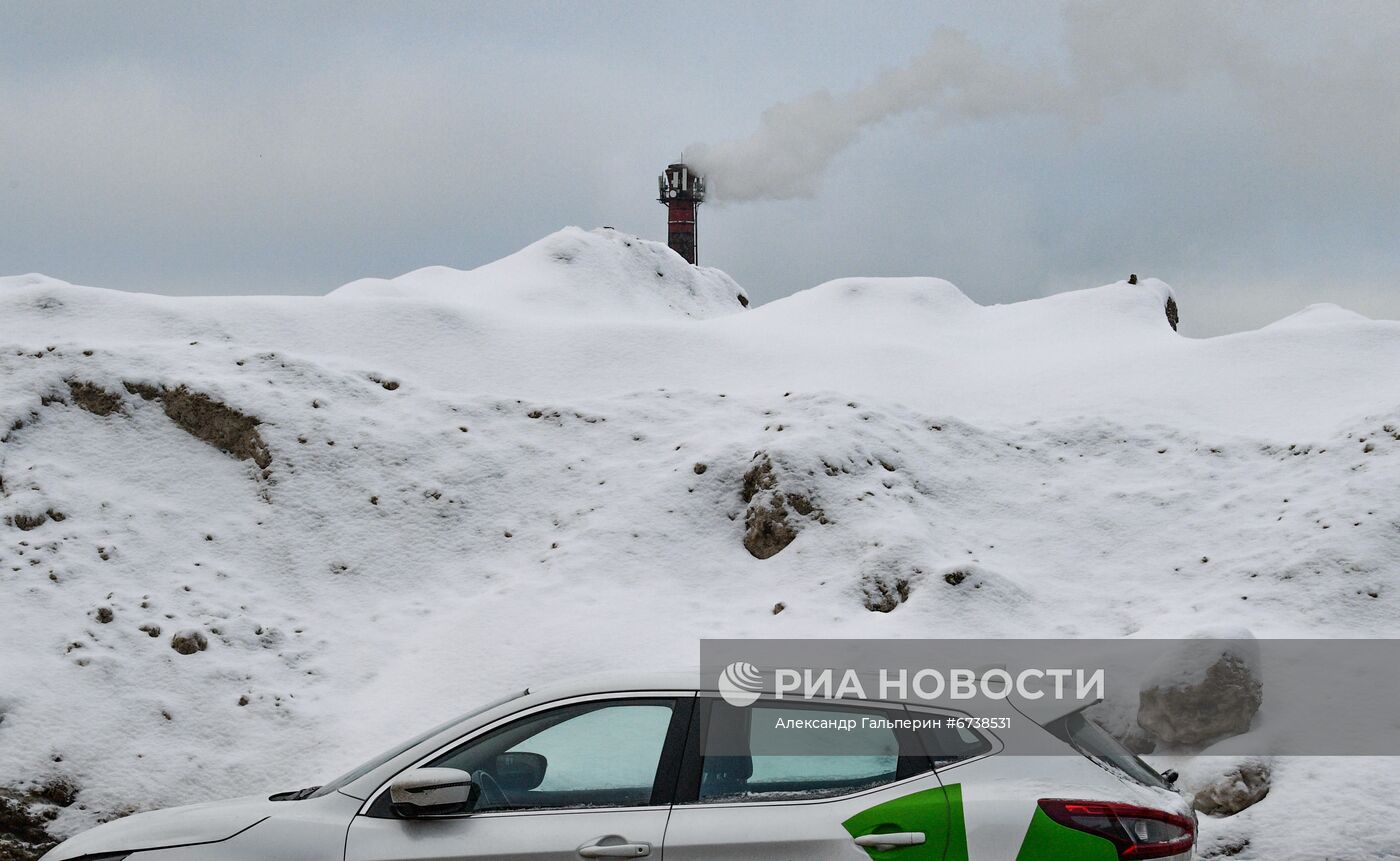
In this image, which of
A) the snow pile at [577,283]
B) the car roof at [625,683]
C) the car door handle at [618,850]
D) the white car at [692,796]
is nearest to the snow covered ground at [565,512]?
Answer: the white car at [692,796]

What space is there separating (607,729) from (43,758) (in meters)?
6.29

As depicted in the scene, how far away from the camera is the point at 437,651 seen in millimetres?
10414

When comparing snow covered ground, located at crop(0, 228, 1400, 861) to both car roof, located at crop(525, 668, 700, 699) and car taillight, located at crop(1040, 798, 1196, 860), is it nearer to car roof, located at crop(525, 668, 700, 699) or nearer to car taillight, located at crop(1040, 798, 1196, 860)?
car taillight, located at crop(1040, 798, 1196, 860)

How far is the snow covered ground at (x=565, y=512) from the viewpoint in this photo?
945 cm

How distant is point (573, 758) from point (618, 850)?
0.54m

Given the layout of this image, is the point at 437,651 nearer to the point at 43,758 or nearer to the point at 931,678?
the point at 43,758

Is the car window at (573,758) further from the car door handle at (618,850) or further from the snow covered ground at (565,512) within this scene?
the snow covered ground at (565,512)

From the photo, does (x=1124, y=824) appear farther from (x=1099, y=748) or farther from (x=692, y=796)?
(x=692, y=796)

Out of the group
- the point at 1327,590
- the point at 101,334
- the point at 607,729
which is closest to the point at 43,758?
the point at 607,729

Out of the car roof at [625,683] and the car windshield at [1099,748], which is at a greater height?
the car roof at [625,683]

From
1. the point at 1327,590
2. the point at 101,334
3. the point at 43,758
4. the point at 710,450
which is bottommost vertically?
the point at 43,758

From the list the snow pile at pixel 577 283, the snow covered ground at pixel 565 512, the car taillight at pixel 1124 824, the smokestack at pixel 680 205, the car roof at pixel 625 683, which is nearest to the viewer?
the car taillight at pixel 1124 824

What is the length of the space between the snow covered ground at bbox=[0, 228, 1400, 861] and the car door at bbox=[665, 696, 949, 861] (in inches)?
180

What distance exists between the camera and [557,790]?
4.35 metres
